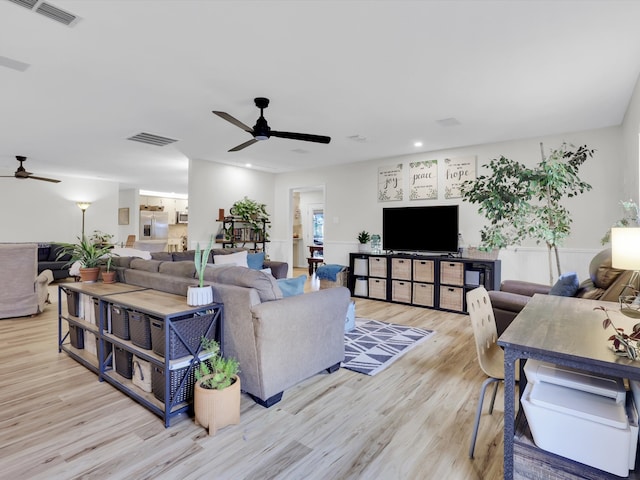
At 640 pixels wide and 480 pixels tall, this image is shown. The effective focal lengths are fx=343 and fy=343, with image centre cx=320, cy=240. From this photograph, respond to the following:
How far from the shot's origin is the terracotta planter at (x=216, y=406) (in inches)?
77.7

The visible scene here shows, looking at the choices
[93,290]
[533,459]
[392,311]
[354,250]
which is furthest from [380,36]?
[354,250]

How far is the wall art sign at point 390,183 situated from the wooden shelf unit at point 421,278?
1.15 metres

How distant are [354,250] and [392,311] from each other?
1.90 m

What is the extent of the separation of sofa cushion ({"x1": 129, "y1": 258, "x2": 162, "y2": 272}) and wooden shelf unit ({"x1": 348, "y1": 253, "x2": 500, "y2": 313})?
3658mm

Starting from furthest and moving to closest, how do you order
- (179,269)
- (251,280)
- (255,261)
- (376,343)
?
(255,261), (376,343), (179,269), (251,280)

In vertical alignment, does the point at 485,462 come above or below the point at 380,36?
below

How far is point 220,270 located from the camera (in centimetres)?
256

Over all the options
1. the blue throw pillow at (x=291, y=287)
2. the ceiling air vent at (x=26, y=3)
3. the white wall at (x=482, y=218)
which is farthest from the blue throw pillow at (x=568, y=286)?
the ceiling air vent at (x=26, y=3)

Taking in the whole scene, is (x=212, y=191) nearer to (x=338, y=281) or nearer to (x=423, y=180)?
(x=338, y=281)

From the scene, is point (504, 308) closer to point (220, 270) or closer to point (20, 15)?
point (220, 270)

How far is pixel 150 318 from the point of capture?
2248 millimetres

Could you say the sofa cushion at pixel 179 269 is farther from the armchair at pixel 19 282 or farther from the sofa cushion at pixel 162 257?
the armchair at pixel 19 282

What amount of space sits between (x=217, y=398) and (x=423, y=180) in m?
4.94

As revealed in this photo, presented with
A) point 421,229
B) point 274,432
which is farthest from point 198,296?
point 421,229
